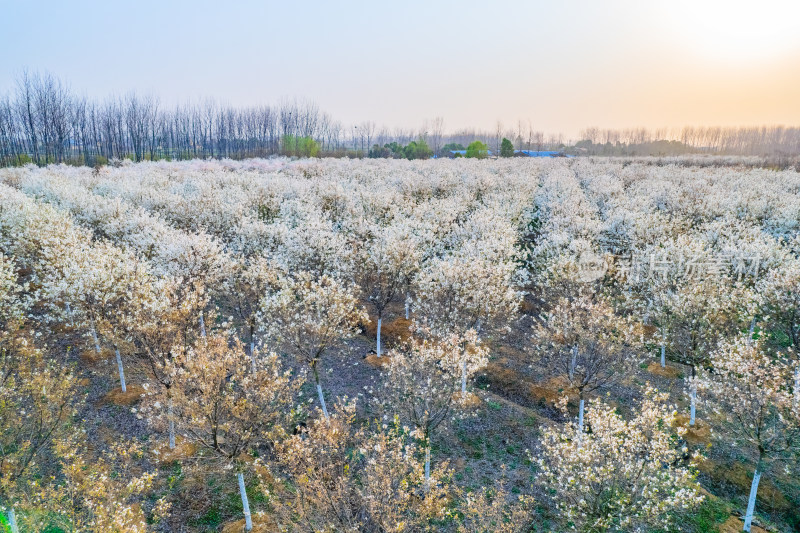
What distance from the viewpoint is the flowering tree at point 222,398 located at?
16.2m

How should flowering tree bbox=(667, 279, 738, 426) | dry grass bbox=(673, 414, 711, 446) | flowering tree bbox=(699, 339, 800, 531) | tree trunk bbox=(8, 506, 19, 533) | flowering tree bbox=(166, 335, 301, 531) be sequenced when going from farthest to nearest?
1. dry grass bbox=(673, 414, 711, 446)
2. flowering tree bbox=(667, 279, 738, 426)
3. flowering tree bbox=(699, 339, 800, 531)
4. tree trunk bbox=(8, 506, 19, 533)
5. flowering tree bbox=(166, 335, 301, 531)

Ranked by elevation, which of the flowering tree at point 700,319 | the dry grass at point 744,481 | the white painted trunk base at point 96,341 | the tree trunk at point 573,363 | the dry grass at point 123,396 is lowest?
the dry grass at point 744,481

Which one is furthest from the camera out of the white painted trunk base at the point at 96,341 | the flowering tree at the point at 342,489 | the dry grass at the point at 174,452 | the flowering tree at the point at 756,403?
the white painted trunk base at the point at 96,341

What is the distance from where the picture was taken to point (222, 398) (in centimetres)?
1683

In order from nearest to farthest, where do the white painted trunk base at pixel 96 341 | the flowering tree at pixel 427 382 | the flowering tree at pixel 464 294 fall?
the flowering tree at pixel 427 382, the flowering tree at pixel 464 294, the white painted trunk base at pixel 96 341

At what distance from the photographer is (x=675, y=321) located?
27.5 meters

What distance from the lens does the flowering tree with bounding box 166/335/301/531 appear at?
639 inches

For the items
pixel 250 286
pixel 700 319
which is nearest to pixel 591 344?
pixel 700 319

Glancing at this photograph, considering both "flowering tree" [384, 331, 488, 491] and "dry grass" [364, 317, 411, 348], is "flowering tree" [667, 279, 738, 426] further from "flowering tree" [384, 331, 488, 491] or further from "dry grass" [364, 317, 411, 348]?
"dry grass" [364, 317, 411, 348]

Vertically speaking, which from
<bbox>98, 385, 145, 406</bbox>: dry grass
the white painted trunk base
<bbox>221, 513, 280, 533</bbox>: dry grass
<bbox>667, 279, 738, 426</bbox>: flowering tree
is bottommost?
<bbox>221, 513, 280, 533</bbox>: dry grass

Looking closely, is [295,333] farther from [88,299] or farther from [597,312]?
[597,312]

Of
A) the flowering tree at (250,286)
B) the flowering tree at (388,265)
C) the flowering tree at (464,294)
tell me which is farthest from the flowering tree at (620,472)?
the flowering tree at (388,265)

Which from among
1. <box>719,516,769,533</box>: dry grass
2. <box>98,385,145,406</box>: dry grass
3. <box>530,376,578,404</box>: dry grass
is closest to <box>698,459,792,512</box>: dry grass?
<box>719,516,769,533</box>: dry grass

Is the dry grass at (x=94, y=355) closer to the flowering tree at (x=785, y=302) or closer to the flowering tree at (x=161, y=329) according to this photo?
the flowering tree at (x=161, y=329)
